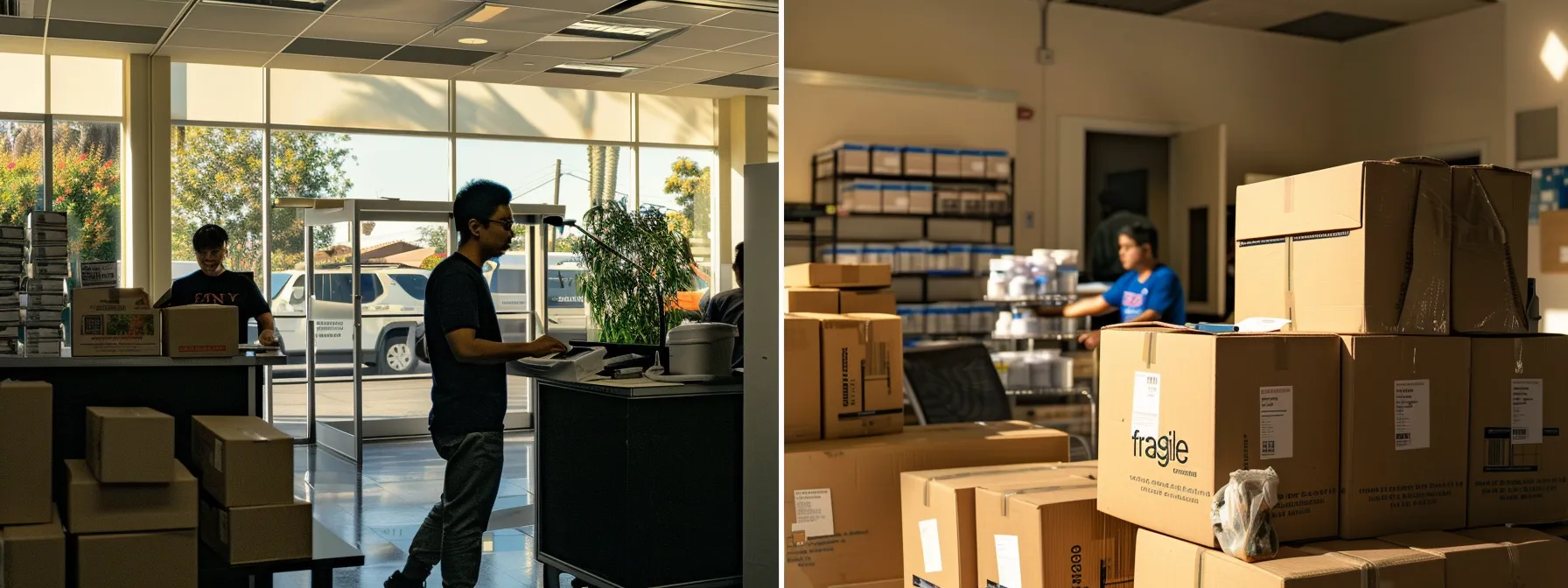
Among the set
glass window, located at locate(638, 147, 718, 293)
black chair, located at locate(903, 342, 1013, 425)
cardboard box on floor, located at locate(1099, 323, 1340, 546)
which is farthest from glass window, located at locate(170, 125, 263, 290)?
black chair, located at locate(903, 342, 1013, 425)

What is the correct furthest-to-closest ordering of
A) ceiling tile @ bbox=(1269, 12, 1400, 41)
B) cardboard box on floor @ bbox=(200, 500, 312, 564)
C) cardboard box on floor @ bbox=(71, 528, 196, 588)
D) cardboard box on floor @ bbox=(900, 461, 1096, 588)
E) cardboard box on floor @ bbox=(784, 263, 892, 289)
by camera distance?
1. ceiling tile @ bbox=(1269, 12, 1400, 41)
2. cardboard box on floor @ bbox=(784, 263, 892, 289)
3. cardboard box on floor @ bbox=(900, 461, 1096, 588)
4. cardboard box on floor @ bbox=(200, 500, 312, 564)
5. cardboard box on floor @ bbox=(71, 528, 196, 588)

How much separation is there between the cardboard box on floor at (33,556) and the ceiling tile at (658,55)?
4.01 feet

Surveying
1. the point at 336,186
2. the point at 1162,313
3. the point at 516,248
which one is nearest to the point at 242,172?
the point at 336,186

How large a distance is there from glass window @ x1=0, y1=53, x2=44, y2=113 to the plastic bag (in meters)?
2.03

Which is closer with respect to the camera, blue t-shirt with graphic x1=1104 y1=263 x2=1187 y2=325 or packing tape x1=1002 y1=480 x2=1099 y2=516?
packing tape x1=1002 y1=480 x2=1099 y2=516

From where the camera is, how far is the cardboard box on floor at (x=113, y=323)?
1619 mm

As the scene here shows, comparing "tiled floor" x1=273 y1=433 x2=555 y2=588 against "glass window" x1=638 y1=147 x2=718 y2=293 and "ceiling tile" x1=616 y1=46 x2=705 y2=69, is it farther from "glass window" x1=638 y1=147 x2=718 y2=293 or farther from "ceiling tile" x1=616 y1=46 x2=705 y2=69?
"ceiling tile" x1=616 y1=46 x2=705 y2=69

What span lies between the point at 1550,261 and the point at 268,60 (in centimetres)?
496

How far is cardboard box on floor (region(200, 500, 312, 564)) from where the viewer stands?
5.77 feet

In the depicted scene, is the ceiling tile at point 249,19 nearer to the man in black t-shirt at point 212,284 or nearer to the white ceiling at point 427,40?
the white ceiling at point 427,40

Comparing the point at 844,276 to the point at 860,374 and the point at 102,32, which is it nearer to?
the point at 860,374

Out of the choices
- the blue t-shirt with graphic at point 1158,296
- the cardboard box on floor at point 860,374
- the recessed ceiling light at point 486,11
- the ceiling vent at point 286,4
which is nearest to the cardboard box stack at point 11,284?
the ceiling vent at point 286,4

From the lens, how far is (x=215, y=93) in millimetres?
1729

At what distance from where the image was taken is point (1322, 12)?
5582 mm
